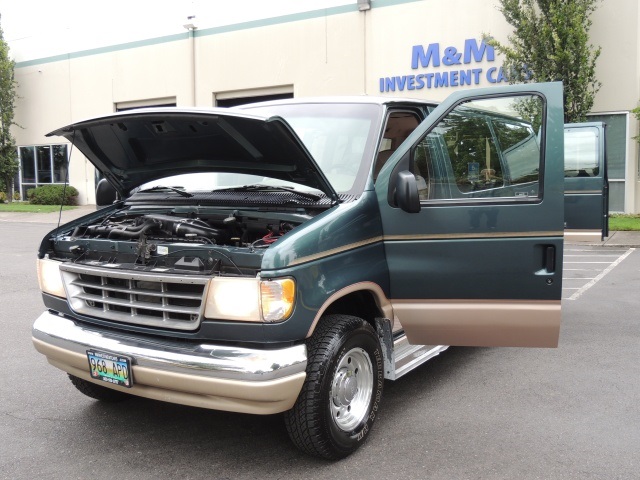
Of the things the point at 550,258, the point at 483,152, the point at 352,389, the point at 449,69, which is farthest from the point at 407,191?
the point at 449,69

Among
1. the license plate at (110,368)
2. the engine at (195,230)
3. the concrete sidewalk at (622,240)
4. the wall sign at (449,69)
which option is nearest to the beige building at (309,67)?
the wall sign at (449,69)

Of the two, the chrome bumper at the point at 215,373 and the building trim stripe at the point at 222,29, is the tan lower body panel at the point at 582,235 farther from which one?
the building trim stripe at the point at 222,29

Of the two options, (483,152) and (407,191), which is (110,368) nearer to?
(407,191)

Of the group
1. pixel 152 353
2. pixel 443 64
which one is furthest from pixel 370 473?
pixel 443 64

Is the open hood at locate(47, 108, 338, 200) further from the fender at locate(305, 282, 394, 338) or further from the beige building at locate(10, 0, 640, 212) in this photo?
the beige building at locate(10, 0, 640, 212)

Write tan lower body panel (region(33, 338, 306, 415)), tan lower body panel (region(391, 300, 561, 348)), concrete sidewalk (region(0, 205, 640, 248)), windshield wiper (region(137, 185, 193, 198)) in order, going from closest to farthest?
tan lower body panel (region(33, 338, 306, 415))
tan lower body panel (region(391, 300, 561, 348))
windshield wiper (region(137, 185, 193, 198))
concrete sidewalk (region(0, 205, 640, 248))

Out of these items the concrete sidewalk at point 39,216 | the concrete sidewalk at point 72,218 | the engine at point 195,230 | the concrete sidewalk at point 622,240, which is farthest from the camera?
the concrete sidewalk at point 39,216

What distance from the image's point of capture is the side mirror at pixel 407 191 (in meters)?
3.70

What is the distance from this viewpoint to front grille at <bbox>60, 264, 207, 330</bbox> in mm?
3289

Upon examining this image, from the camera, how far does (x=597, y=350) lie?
18.4ft

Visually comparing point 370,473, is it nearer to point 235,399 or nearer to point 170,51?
point 235,399

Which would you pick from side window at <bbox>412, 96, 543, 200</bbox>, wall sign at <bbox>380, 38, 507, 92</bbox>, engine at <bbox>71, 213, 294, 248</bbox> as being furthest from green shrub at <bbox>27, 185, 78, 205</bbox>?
side window at <bbox>412, 96, 543, 200</bbox>

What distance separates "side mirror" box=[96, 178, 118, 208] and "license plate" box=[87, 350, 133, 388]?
6.65 feet

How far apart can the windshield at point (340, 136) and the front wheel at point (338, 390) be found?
3.03ft
